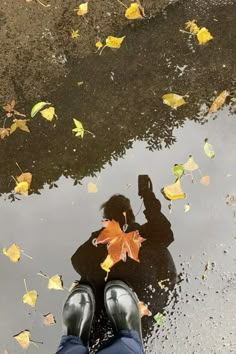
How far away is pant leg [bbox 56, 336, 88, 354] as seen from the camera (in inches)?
106

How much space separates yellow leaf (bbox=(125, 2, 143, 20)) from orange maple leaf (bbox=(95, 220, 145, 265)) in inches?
46.3

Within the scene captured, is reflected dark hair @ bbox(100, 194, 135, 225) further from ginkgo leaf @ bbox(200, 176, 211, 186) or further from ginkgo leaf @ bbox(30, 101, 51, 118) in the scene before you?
ginkgo leaf @ bbox(30, 101, 51, 118)

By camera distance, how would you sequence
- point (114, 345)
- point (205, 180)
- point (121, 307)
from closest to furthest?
point (114, 345) < point (121, 307) < point (205, 180)

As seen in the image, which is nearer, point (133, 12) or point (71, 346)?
point (71, 346)

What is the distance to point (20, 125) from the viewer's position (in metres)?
3.04

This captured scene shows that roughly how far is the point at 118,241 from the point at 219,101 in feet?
3.21

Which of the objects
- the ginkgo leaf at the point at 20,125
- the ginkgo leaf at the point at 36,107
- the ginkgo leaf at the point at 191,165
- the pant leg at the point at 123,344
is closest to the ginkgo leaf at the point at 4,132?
the ginkgo leaf at the point at 20,125

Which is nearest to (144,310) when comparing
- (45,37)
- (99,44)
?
(99,44)

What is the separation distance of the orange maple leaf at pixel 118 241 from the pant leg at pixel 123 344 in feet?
1.30

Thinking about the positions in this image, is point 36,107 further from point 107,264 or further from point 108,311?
point 108,311

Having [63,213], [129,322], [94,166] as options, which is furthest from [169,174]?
[129,322]

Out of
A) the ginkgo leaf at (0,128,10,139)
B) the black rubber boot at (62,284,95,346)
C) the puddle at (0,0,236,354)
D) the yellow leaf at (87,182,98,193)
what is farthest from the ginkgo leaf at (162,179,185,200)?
the ginkgo leaf at (0,128,10,139)

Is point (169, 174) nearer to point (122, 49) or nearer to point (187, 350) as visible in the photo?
point (122, 49)

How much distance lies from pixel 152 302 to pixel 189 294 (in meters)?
0.21
